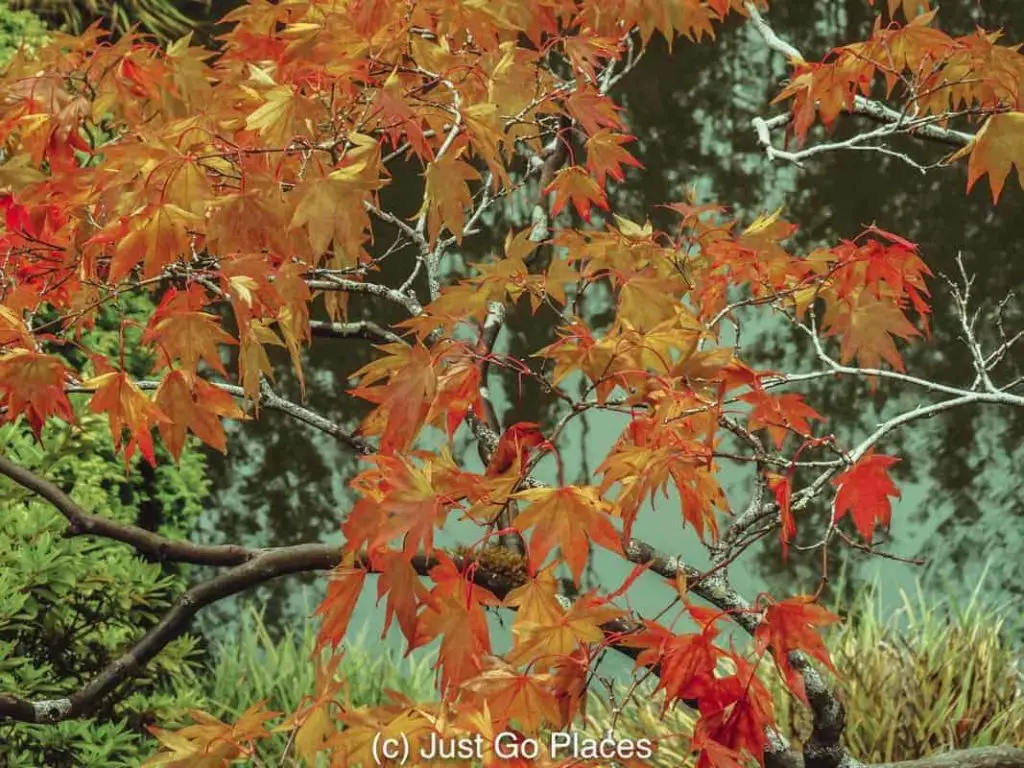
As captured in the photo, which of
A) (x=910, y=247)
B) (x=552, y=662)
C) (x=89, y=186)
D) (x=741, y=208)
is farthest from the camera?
(x=741, y=208)

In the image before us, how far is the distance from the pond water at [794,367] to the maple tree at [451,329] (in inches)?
86.6

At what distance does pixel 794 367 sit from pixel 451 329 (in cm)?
420

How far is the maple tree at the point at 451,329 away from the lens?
1829 mm

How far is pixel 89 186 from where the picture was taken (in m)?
2.37

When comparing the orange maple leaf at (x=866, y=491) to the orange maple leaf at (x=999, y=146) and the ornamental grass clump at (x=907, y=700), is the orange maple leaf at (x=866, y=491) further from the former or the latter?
the ornamental grass clump at (x=907, y=700)

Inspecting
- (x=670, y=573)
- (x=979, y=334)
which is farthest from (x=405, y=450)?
(x=979, y=334)

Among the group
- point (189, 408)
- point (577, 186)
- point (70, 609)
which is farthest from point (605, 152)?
point (70, 609)

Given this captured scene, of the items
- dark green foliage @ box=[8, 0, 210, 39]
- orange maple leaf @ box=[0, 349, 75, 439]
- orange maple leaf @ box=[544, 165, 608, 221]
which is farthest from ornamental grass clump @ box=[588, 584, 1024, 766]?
dark green foliage @ box=[8, 0, 210, 39]

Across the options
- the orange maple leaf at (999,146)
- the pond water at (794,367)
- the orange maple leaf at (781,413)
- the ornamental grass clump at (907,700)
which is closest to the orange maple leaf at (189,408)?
the orange maple leaf at (781,413)

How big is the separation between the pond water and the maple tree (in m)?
2.20

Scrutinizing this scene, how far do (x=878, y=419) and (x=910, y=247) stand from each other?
356 centimetres

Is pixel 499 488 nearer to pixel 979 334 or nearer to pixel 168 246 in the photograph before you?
pixel 168 246

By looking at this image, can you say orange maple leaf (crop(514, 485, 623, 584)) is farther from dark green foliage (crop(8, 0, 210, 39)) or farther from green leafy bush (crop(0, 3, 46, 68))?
dark green foliage (crop(8, 0, 210, 39))

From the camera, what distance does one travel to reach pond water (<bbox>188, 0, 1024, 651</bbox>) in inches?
216
